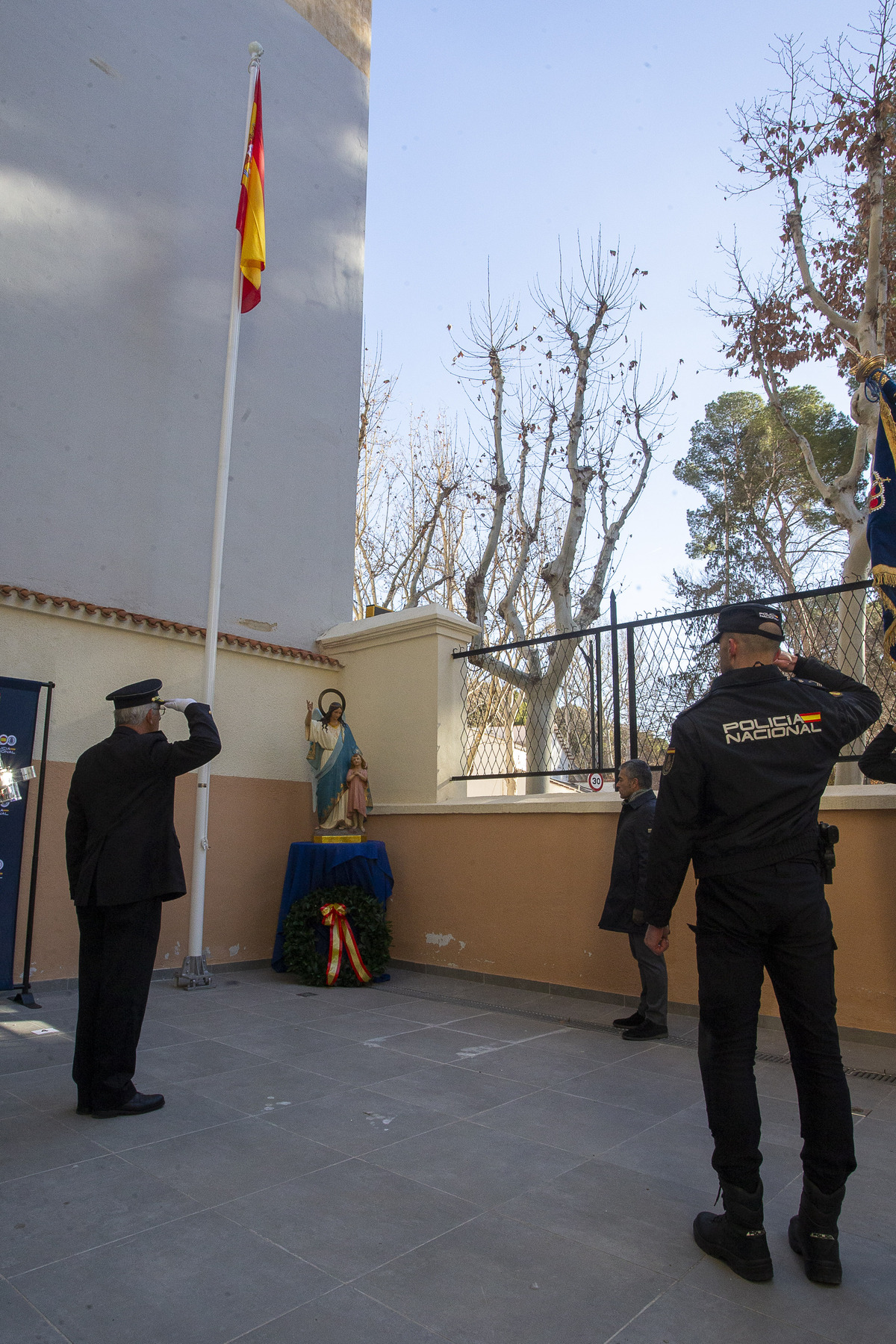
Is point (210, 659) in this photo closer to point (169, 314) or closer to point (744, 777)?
point (169, 314)

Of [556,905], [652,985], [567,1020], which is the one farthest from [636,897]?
[556,905]

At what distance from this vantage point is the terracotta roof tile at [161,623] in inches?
250

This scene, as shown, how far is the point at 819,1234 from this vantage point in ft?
7.97

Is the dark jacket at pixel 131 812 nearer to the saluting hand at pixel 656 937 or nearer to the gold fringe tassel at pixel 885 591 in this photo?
the saluting hand at pixel 656 937

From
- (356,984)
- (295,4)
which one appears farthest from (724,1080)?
(295,4)

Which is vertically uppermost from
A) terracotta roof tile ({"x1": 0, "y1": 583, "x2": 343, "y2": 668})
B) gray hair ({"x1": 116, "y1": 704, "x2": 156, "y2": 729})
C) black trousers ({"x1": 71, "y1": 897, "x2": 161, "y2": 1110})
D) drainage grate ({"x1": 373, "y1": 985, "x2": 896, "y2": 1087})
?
terracotta roof tile ({"x1": 0, "y1": 583, "x2": 343, "y2": 668})

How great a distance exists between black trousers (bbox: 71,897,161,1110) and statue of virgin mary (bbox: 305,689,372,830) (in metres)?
3.58

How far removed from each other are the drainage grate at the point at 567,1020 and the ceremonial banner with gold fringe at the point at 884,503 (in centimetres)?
218

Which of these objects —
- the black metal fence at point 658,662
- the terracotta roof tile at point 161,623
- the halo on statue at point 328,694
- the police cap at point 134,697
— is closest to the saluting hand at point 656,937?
the police cap at point 134,697

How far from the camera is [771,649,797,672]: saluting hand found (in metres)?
2.94

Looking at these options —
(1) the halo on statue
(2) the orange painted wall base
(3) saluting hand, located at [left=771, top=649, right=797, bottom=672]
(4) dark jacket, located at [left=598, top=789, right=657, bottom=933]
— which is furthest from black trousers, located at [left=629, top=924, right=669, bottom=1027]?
(1) the halo on statue

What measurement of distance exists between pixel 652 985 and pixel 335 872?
2.96 meters

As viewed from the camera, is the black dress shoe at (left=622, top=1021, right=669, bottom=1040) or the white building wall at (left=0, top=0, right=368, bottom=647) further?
the white building wall at (left=0, top=0, right=368, bottom=647)

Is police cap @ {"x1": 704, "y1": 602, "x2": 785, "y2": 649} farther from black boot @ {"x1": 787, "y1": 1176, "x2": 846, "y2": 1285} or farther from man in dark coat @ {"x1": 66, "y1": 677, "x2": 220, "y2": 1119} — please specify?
man in dark coat @ {"x1": 66, "y1": 677, "x2": 220, "y2": 1119}
